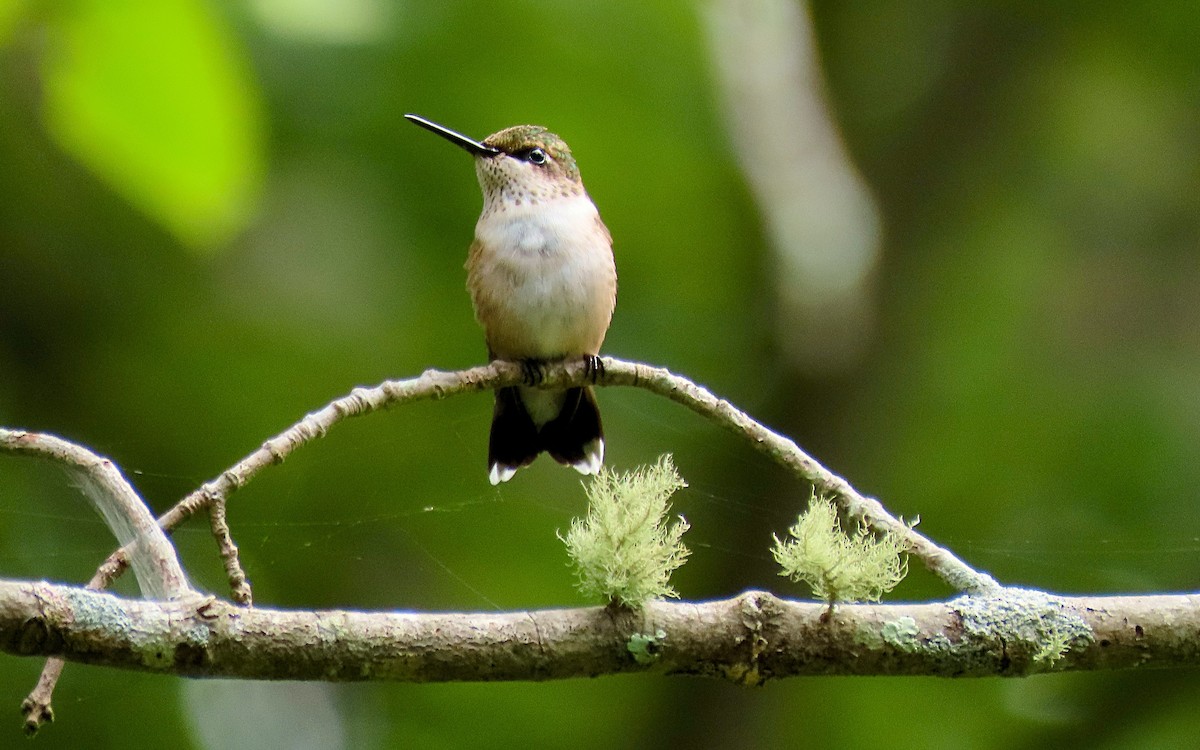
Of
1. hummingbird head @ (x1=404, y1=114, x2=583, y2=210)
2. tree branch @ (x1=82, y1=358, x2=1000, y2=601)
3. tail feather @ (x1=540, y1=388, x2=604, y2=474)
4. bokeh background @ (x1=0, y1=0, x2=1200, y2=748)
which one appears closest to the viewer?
tree branch @ (x1=82, y1=358, x2=1000, y2=601)

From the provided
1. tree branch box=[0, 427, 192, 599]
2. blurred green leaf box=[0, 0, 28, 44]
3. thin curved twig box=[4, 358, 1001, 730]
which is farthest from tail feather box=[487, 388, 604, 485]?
blurred green leaf box=[0, 0, 28, 44]

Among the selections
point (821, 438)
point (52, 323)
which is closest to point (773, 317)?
point (821, 438)

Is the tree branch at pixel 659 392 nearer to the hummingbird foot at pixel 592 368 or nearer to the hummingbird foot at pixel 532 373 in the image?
the hummingbird foot at pixel 592 368

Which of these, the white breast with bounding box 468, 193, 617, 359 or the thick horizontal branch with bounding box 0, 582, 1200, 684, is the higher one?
the white breast with bounding box 468, 193, 617, 359

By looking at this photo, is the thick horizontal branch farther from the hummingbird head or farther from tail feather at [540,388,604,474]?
the hummingbird head

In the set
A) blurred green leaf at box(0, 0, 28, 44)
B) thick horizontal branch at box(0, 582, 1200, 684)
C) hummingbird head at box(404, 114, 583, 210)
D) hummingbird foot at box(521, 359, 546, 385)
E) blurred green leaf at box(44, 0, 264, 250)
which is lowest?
thick horizontal branch at box(0, 582, 1200, 684)

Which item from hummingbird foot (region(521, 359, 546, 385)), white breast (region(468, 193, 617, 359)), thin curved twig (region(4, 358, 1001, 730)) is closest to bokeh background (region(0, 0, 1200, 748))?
white breast (region(468, 193, 617, 359))

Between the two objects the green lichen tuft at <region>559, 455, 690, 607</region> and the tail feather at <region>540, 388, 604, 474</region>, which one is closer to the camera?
the green lichen tuft at <region>559, 455, 690, 607</region>

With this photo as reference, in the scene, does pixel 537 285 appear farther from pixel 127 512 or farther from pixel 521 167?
pixel 127 512

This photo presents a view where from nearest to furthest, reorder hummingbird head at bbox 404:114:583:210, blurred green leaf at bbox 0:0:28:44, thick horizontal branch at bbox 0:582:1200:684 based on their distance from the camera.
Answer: thick horizontal branch at bbox 0:582:1200:684, blurred green leaf at bbox 0:0:28:44, hummingbird head at bbox 404:114:583:210
